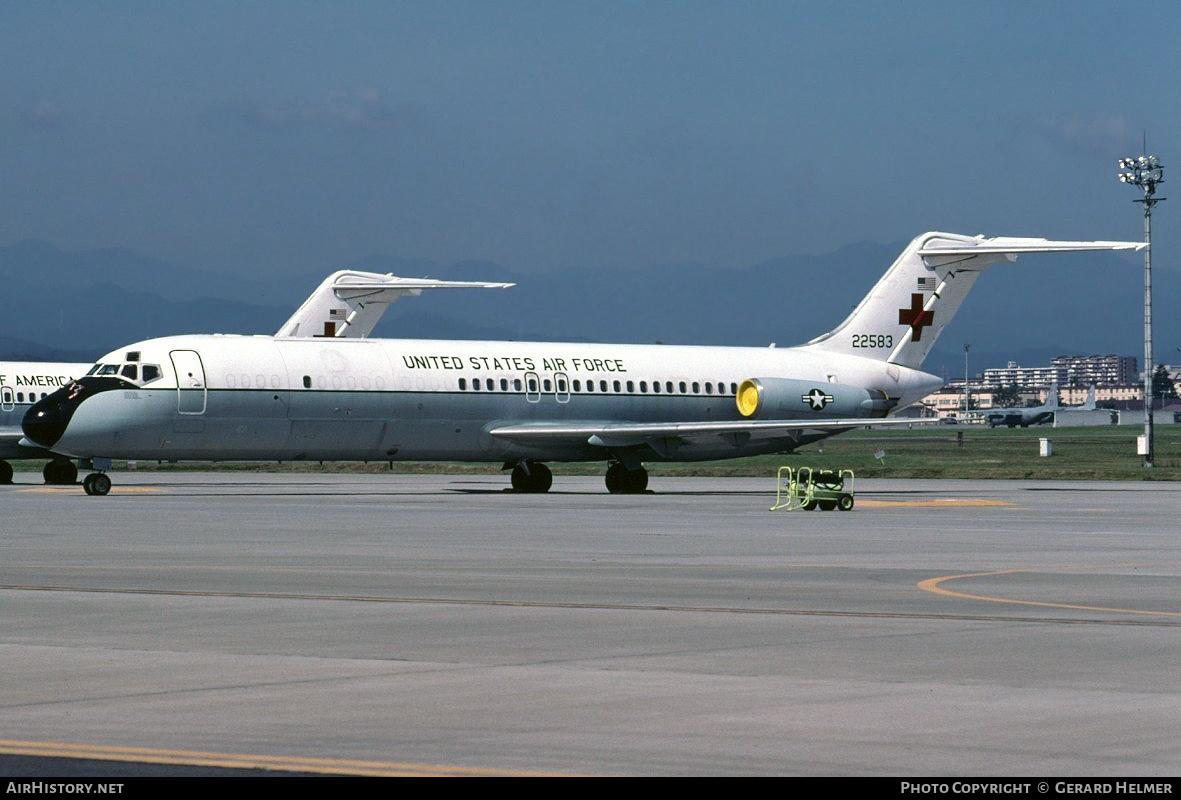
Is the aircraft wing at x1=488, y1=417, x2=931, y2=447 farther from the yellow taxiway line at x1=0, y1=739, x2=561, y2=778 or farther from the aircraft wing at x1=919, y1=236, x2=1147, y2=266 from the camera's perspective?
the yellow taxiway line at x1=0, y1=739, x2=561, y2=778

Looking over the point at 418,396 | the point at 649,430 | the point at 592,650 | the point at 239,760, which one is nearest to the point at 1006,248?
the point at 649,430

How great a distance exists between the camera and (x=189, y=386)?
48.5 metres

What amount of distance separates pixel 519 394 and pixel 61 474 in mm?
16537

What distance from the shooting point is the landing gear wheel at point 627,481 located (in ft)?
180

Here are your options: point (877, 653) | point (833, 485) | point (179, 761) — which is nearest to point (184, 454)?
point (833, 485)

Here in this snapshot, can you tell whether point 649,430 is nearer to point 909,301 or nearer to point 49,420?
point 909,301

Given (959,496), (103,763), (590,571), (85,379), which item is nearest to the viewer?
(103,763)

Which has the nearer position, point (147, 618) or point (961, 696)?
point (961, 696)

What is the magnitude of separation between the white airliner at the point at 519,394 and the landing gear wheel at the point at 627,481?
0.04 metres

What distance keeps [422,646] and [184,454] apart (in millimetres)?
33542

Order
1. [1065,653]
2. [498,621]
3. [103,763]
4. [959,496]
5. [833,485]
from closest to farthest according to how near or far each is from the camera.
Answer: [103,763] < [1065,653] < [498,621] < [833,485] < [959,496]

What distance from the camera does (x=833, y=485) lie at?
44281 mm

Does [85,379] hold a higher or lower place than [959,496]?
higher

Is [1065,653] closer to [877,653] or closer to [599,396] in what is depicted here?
[877,653]
